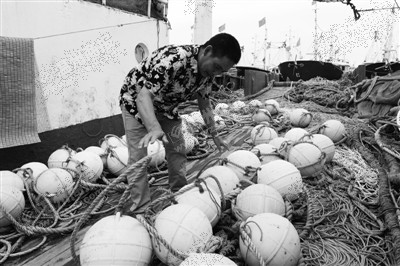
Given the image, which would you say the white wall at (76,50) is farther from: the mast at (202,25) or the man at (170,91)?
the mast at (202,25)

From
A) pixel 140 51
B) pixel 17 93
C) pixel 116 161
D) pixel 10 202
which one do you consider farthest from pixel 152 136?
pixel 140 51

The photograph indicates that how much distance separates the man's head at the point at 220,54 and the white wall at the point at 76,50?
2.75m

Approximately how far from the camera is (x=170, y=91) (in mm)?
2439

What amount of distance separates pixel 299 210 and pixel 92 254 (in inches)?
62.2

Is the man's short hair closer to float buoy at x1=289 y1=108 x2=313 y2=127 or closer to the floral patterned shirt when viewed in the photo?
the floral patterned shirt

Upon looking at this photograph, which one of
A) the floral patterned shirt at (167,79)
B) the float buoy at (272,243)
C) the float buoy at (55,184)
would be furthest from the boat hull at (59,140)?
the float buoy at (272,243)

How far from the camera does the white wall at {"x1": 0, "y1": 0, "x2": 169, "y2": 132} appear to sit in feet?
13.5

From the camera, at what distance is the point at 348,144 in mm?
4648

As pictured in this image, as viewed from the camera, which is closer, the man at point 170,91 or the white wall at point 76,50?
the man at point 170,91

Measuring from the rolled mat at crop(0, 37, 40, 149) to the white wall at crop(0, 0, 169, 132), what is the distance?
34 centimetres

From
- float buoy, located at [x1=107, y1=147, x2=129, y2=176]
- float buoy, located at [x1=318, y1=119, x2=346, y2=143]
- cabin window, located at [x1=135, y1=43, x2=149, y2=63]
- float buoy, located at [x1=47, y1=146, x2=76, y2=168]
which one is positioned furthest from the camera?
cabin window, located at [x1=135, y1=43, x2=149, y2=63]

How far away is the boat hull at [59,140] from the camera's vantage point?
3.72 metres

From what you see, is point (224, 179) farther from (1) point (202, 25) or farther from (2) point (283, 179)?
(1) point (202, 25)

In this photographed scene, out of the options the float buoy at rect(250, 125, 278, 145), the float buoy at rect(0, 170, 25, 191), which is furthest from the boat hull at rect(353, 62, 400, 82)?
the float buoy at rect(0, 170, 25, 191)
